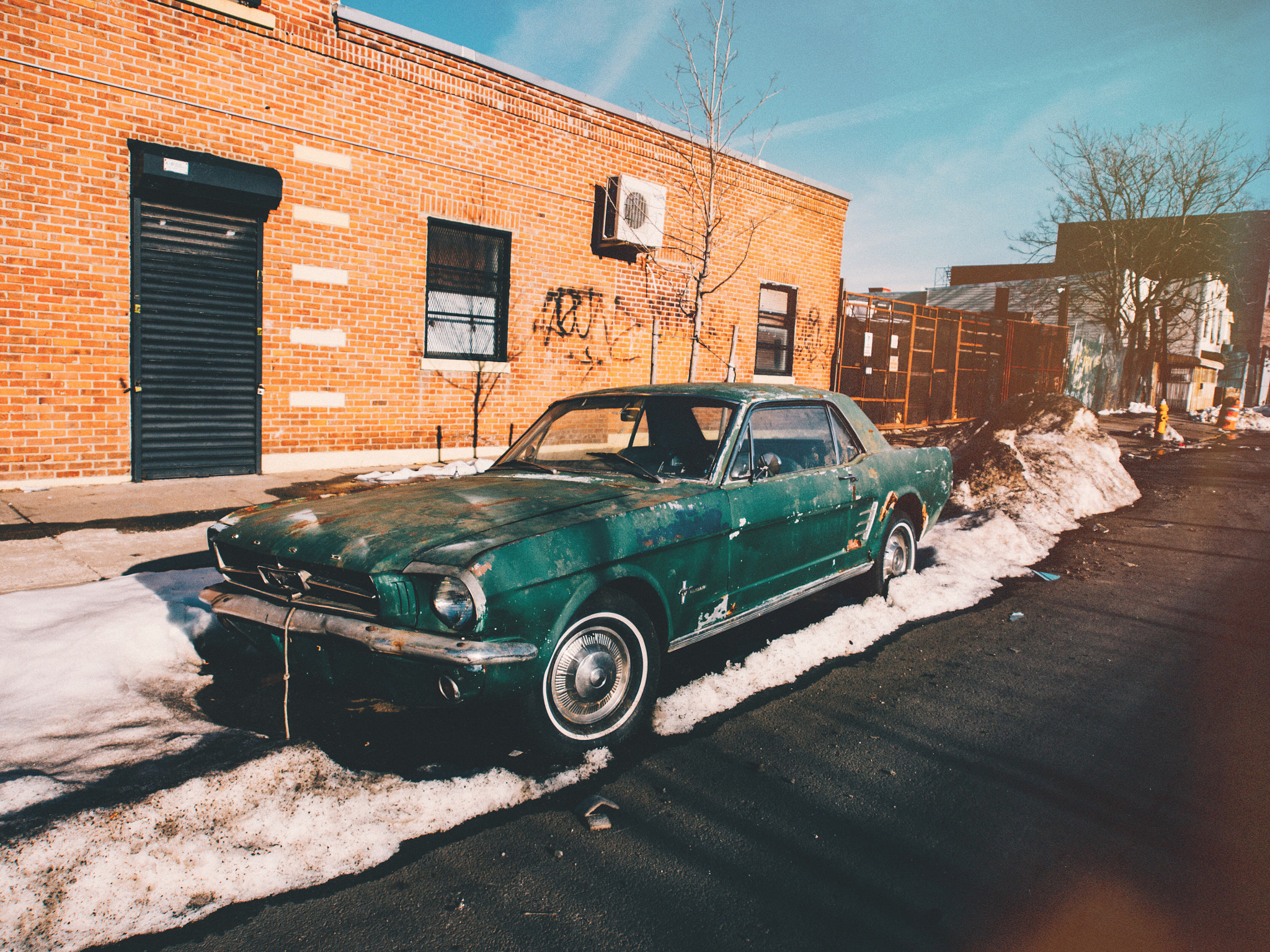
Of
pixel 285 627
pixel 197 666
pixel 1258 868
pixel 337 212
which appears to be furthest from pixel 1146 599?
pixel 337 212

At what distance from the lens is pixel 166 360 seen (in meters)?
7.52

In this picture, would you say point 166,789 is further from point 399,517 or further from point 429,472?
point 429,472

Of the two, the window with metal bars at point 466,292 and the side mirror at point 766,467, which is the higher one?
the window with metal bars at point 466,292

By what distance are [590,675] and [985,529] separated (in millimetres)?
5424

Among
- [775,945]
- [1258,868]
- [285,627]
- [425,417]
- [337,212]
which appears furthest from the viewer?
[425,417]

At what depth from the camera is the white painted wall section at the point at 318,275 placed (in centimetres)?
822

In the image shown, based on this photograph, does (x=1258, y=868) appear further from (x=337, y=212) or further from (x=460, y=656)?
(x=337, y=212)

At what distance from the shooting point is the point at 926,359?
17.9 m

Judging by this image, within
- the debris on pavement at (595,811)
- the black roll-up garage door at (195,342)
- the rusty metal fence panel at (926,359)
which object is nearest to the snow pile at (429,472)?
the black roll-up garage door at (195,342)

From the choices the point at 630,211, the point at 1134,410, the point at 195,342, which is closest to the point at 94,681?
the point at 195,342

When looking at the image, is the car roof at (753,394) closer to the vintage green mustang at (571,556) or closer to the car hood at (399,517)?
the vintage green mustang at (571,556)

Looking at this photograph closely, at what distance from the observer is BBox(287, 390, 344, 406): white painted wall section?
8375 millimetres

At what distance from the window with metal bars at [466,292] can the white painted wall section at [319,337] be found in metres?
1.13

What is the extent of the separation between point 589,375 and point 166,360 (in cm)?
543
